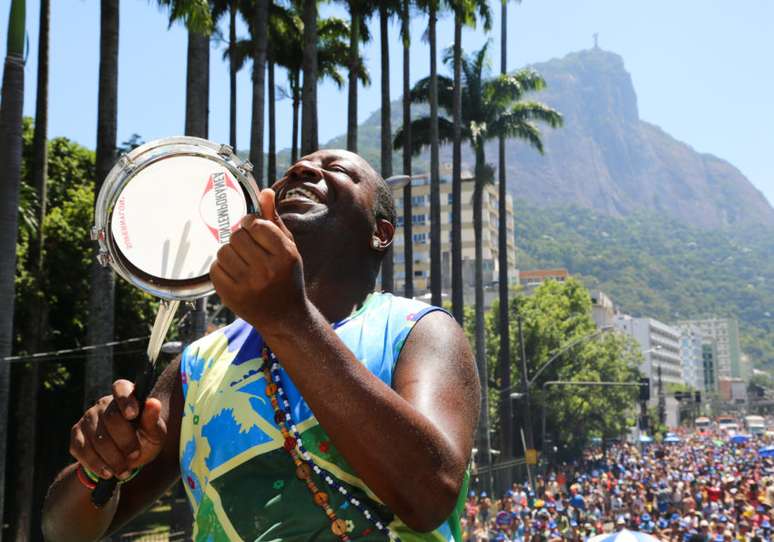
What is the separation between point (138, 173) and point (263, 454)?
0.73m

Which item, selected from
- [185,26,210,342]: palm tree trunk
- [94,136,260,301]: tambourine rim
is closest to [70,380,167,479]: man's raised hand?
[94,136,260,301]: tambourine rim

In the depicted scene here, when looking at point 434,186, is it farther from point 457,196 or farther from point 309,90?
point 309,90

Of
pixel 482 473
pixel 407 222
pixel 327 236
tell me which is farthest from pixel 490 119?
pixel 327 236

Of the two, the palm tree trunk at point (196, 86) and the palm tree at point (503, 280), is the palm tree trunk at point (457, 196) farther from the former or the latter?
the palm tree trunk at point (196, 86)

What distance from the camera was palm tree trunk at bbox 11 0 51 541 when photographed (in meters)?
18.9

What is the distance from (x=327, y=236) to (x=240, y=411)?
50 centimetres

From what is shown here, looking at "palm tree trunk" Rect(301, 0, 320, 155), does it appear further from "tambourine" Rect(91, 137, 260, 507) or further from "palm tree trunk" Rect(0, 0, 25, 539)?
"tambourine" Rect(91, 137, 260, 507)

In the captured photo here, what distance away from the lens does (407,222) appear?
110 feet

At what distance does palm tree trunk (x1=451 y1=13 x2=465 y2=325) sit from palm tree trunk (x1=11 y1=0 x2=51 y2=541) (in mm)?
16545

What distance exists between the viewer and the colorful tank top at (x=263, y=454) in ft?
6.25

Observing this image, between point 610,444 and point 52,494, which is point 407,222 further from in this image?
point 610,444

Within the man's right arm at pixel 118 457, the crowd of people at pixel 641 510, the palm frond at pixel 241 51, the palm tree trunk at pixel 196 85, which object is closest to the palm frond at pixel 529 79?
the palm frond at pixel 241 51

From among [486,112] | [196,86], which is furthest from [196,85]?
[486,112]

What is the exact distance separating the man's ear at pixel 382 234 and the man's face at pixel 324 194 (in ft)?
0.25
